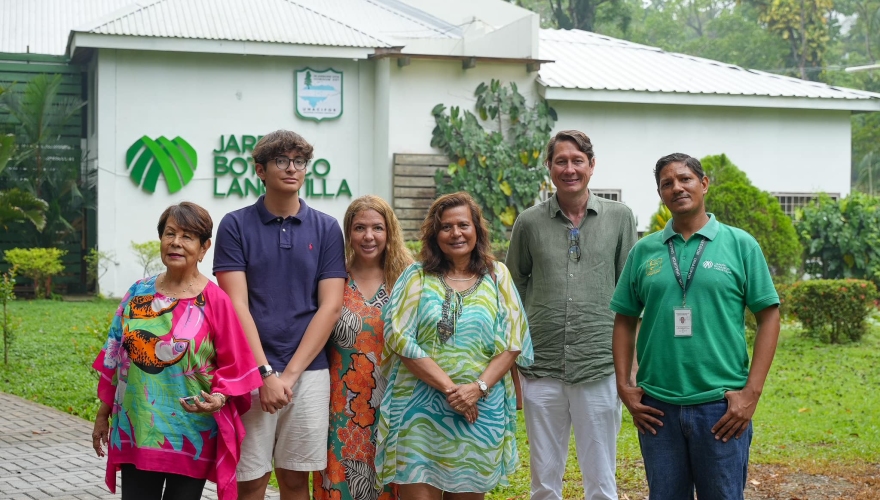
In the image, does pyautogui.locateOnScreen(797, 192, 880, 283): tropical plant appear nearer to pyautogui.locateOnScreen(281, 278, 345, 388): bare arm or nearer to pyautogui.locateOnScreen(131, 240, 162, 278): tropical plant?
pyautogui.locateOnScreen(131, 240, 162, 278): tropical plant

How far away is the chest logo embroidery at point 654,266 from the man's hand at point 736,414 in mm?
567

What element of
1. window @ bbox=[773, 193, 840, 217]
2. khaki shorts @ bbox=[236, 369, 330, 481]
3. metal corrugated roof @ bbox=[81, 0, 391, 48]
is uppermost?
metal corrugated roof @ bbox=[81, 0, 391, 48]

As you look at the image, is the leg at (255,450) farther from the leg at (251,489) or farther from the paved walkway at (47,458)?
the paved walkway at (47,458)

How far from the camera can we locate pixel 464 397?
455 centimetres

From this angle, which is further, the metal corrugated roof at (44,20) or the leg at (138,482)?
the metal corrugated roof at (44,20)

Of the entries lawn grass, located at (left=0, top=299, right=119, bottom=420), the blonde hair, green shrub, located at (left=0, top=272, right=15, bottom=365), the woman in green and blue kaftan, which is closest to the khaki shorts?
the woman in green and blue kaftan

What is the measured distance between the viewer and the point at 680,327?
4262 mm

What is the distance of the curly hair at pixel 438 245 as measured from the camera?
4.83 m

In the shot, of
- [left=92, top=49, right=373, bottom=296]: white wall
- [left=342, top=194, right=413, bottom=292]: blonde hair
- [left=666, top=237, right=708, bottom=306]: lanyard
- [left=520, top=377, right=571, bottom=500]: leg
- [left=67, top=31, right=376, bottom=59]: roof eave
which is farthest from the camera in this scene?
[left=92, top=49, right=373, bottom=296]: white wall

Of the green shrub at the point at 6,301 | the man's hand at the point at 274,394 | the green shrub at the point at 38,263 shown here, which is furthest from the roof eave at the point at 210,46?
the man's hand at the point at 274,394

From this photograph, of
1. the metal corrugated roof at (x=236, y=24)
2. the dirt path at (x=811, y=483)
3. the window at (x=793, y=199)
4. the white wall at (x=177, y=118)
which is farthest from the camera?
the window at (x=793, y=199)

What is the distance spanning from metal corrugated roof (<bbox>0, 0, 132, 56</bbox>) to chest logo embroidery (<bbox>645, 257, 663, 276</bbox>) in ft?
62.5

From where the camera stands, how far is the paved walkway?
6.99 m

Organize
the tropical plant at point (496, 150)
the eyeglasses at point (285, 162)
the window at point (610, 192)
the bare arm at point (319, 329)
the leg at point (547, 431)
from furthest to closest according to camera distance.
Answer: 1. the window at point (610, 192)
2. the tropical plant at point (496, 150)
3. the leg at point (547, 431)
4. the eyeglasses at point (285, 162)
5. the bare arm at point (319, 329)
